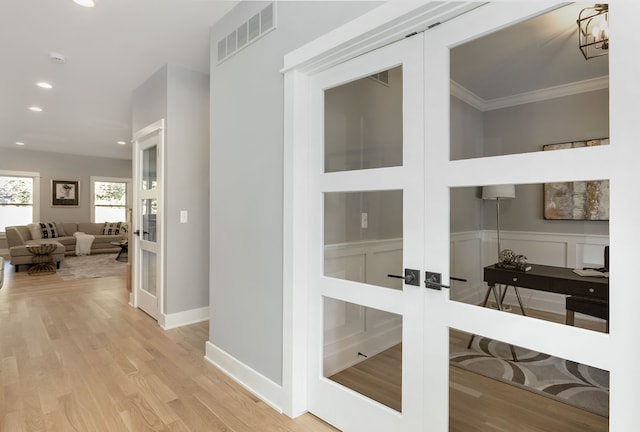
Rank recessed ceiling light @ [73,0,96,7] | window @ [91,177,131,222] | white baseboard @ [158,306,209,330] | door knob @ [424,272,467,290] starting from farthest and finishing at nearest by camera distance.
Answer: window @ [91,177,131,222]
white baseboard @ [158,306,209,330]
recessed ceiling light @ [73,0,96,7]
door knob @ [424,272,467,290]

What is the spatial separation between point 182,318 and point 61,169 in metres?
8.34

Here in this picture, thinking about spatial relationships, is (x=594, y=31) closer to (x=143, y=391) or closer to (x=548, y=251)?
(x=548, y=251)

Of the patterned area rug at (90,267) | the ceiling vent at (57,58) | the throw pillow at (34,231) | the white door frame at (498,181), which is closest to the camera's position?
the white door frame at (498,181)

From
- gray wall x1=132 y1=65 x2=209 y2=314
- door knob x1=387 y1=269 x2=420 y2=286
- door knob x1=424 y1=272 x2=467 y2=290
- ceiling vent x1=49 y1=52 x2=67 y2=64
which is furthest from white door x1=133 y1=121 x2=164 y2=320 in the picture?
door knob x1=424 y1=272 x2=467 y2=290

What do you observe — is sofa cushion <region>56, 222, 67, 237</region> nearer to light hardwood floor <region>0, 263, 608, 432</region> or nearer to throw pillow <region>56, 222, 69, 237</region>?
throw pillow <region>56, 222, 69, 237</region>

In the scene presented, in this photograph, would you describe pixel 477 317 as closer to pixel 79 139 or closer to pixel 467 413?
pixel 467 413


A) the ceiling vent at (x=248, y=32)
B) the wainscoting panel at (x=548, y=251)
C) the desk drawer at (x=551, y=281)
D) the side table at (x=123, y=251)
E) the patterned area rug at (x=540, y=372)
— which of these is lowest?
the side table at (x=123, y=251)

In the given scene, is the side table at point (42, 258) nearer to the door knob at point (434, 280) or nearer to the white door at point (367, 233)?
the white door at point (367, 233)

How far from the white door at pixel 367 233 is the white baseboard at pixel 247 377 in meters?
0.25

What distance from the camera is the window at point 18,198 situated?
344 inches

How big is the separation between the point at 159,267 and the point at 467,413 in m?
3.32

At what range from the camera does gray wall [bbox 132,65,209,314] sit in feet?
12.0

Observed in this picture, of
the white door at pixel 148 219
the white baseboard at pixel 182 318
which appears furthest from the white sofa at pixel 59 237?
the white baseboard at pixel 182 318

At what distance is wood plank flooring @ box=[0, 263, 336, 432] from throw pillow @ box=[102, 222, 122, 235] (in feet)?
19.0
